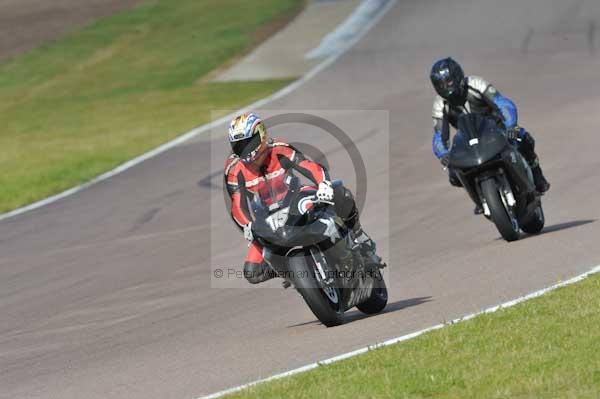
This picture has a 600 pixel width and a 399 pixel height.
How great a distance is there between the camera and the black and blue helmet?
12562 mm

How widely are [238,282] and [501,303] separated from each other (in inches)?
172

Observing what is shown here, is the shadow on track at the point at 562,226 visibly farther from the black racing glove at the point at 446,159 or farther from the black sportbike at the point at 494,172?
the black racing glove at the point at 446,159

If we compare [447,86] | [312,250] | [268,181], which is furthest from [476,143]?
[312,250]

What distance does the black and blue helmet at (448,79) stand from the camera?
12.6 meters


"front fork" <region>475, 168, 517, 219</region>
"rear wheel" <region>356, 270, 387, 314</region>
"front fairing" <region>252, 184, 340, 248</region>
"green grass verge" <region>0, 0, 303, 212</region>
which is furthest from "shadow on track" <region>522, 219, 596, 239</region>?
"green grass verge" <region>0, 0, 303, 212</region>

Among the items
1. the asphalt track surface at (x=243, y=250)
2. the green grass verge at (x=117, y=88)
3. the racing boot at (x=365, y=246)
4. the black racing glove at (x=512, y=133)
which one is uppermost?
the racing boot at (x=365, y=246)

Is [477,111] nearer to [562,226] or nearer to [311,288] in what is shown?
[562,226]

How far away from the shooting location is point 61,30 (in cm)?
3950

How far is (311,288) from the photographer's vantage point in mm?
9406

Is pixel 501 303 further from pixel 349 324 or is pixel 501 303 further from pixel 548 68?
pixel 548 68

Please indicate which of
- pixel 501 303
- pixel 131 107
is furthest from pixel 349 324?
pixel 131 107

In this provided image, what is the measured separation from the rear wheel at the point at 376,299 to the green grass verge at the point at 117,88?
38.3 ft

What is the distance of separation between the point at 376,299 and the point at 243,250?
17.7 feet

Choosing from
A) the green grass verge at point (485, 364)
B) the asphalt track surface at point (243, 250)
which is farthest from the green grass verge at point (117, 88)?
the green grass verge at point (485, 364)
